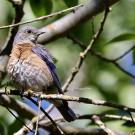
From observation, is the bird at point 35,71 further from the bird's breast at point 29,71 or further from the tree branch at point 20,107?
the tree branch at point 20,107

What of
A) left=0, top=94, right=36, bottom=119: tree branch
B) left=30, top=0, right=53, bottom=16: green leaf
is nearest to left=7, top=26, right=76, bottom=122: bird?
left=0, top=94, right=36, bottom=119: tree branch

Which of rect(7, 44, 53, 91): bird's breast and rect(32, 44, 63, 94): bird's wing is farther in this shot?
→ rect(32, 44, 63, 94): bird's wing

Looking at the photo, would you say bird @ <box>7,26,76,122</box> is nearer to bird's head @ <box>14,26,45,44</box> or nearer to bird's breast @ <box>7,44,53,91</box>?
bird's breast @ <box>7,44,53,91</box>

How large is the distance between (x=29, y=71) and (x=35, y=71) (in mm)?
87

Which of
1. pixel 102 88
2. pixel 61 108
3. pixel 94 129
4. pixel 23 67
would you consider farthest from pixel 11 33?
pixel 102 88

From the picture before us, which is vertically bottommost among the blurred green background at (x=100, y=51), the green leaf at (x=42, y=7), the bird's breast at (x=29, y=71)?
the blurred green background at (x=100, y=51)

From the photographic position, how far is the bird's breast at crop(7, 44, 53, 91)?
5.58m

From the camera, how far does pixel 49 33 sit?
577cm

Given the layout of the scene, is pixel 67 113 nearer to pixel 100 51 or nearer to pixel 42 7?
pixel 42 7

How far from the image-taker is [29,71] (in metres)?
5.62

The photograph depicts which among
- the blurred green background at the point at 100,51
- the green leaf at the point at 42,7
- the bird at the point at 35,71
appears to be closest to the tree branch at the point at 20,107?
the bird at the point at 35,71

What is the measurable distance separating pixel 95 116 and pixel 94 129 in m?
0.30

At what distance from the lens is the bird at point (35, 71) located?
18.2ft

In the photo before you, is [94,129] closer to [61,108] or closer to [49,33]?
[61,108]
